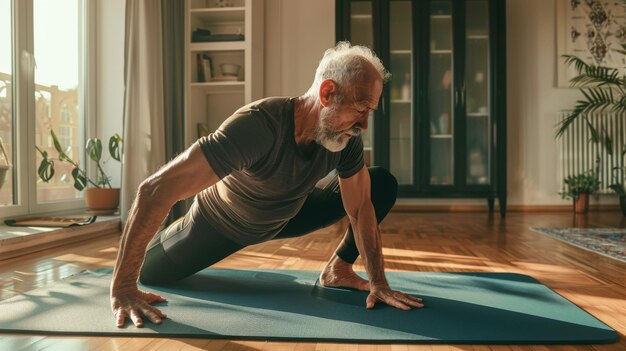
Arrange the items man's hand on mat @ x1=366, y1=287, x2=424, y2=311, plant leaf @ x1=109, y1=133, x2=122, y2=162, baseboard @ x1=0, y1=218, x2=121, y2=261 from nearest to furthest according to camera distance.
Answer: man's hand on mat @ x1=366, y1=287, x2=424, y2=311, baseboard @ x1=0, y1=218, x2=121, y2=261, plant leaf @ x1=109, y1=133, x2=122, y2=162

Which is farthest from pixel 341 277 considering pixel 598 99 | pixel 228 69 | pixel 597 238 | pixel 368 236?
pixel 598 99

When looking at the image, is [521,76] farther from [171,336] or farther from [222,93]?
[171,336]

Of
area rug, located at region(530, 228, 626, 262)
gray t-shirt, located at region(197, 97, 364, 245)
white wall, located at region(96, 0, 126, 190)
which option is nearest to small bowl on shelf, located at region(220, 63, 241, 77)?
white wall, located at region(96, 0, 126, 190)

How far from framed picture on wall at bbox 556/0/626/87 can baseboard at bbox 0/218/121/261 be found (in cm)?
407

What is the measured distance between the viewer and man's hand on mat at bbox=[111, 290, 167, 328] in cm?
143

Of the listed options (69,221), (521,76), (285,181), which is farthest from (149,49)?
(521,76)

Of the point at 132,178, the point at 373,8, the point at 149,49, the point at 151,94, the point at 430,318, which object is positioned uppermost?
the point at 373,8

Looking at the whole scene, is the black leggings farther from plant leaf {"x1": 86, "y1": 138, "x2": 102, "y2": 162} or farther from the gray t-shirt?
plant leaf {"x1": 86, "y1": 138, "x2": 102, "y2": 162}

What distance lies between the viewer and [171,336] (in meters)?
1.38

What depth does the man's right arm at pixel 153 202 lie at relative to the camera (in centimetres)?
137

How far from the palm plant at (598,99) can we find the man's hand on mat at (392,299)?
3714 millimetres

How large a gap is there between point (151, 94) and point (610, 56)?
403 cm

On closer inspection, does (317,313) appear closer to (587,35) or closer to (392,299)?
(392,299)

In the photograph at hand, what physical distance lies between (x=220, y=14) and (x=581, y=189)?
341 cm
